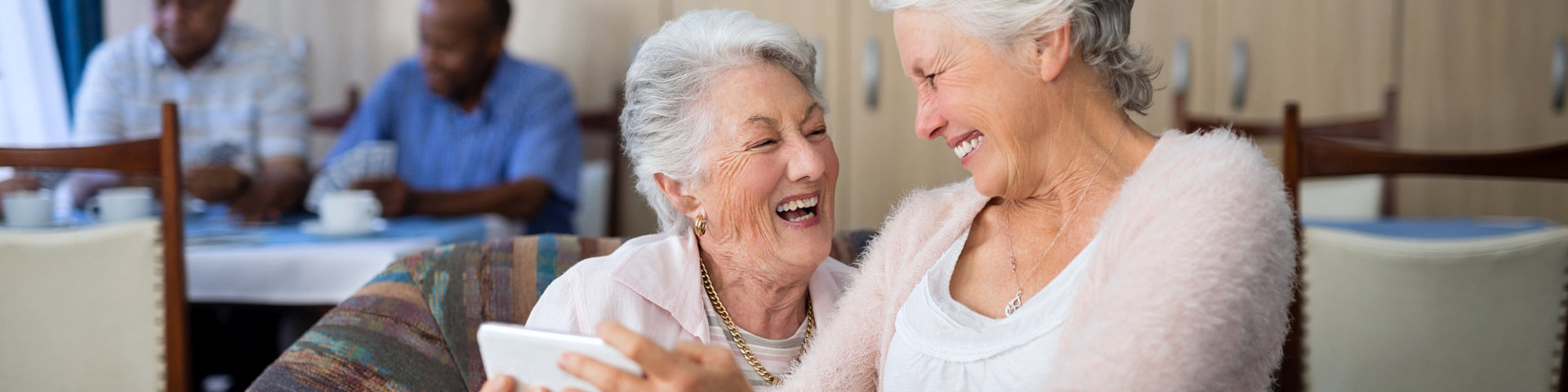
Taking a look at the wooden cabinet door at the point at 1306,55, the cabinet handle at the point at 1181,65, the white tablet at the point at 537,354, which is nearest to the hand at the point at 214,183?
the white tablet at the point at 537,354

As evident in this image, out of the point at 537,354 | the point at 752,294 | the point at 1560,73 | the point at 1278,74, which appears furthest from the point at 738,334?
the point at 1560,73

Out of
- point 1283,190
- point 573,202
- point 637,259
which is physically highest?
point 1283,190

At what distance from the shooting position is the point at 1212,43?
12.3 feet

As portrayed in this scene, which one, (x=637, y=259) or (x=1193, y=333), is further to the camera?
(x=637, y=259)

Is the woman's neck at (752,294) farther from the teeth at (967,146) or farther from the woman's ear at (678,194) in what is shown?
the teeth at (967,146)

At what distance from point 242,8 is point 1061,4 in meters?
4.12

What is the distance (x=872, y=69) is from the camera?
3.75 m

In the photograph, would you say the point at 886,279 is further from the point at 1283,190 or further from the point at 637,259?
the point at 1283,190

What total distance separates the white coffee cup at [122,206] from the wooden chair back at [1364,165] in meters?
2.28

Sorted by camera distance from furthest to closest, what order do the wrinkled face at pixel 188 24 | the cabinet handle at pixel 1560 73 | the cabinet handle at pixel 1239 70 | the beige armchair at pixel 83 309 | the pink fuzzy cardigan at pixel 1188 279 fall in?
1. the cabinet handle at pixel 1239 70
2. the cabinet handle at pixel 1560 73
3. the wrinkled face at pixel 188 24
4. the beige armchair at pixel 83 309
5. the pink fuzzy cardigan at pixel 1188 279

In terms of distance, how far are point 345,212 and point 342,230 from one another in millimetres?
40

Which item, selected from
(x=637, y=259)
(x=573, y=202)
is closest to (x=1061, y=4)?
(x=637, y=259)

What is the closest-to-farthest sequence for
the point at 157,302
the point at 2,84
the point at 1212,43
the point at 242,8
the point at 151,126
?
the point at 157,302
the point at 151,126
the point at 2,84
the point at 1212,43
the point at 242,8

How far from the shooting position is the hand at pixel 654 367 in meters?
0.86
